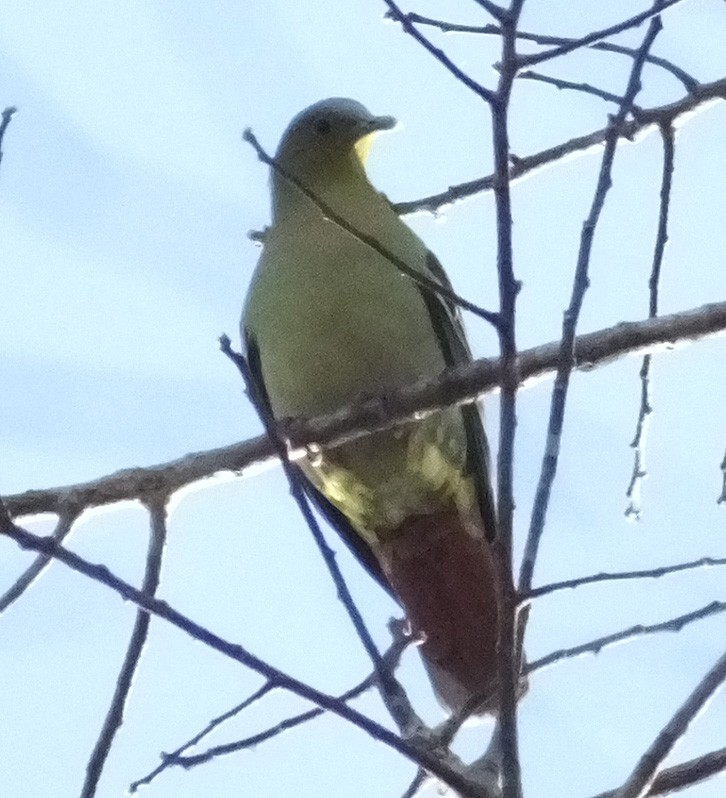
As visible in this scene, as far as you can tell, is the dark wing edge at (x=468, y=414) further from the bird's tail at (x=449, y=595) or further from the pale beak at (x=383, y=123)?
the pale beak at (x=383, y=123)

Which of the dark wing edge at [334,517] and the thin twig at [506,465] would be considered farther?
the dark wing edge at [334,517]

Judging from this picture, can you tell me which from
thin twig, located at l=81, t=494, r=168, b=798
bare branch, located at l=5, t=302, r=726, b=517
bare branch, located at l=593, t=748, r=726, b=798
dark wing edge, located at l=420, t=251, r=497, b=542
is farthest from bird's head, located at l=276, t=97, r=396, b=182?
bare branch, located at l=593, t=748, r=726, b=798

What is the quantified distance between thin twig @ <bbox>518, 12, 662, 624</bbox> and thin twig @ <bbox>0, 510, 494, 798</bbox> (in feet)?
0.87

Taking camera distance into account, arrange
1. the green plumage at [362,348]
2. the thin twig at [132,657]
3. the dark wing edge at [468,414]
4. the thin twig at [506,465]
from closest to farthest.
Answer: the thin twig at [506,465]
the thin twig at [132,657]
the green plumage at [362,348]
the dark wing edge at [468,414]

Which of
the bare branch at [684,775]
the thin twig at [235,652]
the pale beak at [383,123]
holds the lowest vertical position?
the bare branch at [684,775]

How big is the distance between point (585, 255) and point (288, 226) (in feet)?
6.17

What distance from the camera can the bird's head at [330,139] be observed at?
151 inches

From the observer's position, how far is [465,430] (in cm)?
342

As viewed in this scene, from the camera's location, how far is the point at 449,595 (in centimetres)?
321

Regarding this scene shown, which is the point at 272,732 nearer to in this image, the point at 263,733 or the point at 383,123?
the point at 263,733

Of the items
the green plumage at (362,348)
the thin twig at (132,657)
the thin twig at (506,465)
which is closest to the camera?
the thin twig at (506,465)

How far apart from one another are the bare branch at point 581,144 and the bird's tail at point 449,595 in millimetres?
826

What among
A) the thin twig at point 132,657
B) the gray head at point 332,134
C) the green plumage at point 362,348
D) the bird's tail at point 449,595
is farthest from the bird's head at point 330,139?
the thin twig at point 132,657

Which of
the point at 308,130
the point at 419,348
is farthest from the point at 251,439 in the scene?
the point at 308,130
